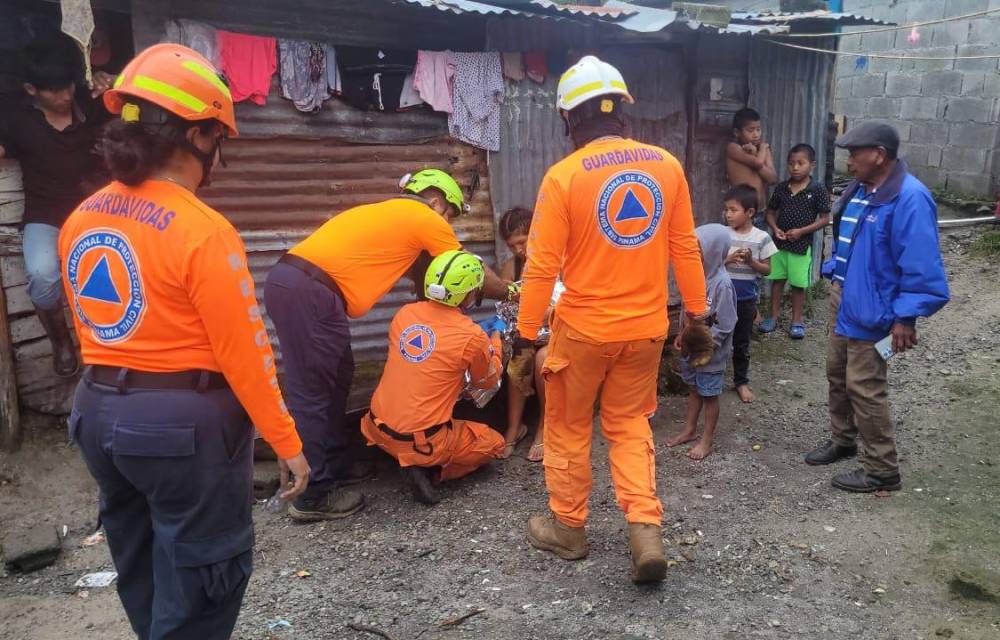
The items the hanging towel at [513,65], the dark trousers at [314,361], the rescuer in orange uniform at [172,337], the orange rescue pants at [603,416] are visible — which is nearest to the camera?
the rescuer in orange uniform at [172,337]

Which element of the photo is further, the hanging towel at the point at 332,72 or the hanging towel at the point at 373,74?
the hanging towel at the point at 373,74

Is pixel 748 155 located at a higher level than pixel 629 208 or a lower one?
lower

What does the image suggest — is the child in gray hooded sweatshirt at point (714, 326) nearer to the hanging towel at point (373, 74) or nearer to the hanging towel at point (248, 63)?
the hanging towel at point (373, 74)

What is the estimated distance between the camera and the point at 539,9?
17.7ft

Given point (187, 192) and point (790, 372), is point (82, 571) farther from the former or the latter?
point (790, 372)

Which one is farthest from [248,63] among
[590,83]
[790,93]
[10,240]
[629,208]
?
[790,93]

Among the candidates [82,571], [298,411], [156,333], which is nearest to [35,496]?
[82,571]

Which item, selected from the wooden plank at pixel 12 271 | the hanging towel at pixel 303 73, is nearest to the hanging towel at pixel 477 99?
the hanging towel at pixel 303 73

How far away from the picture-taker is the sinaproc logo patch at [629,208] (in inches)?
131

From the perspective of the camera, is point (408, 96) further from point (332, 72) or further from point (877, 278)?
point (877, 278)

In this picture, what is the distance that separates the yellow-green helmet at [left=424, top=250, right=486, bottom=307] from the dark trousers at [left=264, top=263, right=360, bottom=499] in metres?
0.51

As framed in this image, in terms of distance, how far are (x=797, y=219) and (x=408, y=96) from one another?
3727mm

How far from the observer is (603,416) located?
11.9ft

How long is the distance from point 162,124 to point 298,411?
7.32ft
